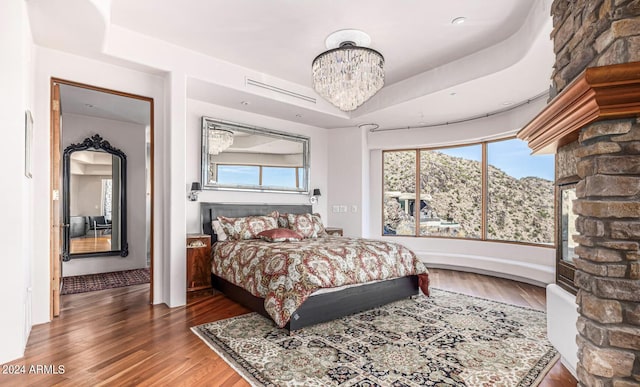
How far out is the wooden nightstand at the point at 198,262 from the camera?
386cm

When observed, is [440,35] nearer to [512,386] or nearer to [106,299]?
[512,386]

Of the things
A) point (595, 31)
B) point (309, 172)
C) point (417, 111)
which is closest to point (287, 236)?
point (309, 172)

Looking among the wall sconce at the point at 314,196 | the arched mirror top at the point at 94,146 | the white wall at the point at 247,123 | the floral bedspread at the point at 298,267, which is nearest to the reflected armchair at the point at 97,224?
the arched mirror top at the point at 94,146

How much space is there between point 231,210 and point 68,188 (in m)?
2.64

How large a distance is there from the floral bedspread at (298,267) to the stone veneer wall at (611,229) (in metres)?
1.82

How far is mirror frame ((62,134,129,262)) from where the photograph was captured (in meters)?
4.98

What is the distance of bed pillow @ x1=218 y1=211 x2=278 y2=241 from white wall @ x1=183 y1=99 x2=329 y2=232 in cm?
43

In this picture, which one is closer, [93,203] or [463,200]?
[93,203]

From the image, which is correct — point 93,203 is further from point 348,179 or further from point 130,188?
point 348,179

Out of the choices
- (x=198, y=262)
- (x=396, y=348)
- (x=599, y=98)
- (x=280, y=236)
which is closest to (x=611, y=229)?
(x=599, y=98)

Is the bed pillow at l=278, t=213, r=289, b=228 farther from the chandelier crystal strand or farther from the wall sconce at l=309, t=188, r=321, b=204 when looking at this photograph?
the chandelier crystal strand

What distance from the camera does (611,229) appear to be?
1.64m

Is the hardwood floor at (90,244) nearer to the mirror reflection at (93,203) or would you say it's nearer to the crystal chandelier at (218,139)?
the mirror reflection at (93,203)

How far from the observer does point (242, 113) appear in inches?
198
